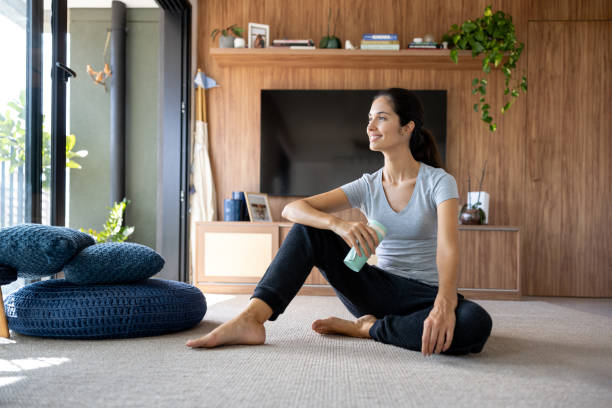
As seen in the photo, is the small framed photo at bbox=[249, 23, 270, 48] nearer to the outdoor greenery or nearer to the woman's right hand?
the outdoor greenery

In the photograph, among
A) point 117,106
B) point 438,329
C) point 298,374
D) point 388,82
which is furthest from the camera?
point 117,106

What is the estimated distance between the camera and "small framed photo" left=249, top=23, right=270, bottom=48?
4.14 meters

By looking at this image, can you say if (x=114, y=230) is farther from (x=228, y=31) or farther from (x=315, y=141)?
(x=228, y=31)

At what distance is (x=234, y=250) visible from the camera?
382cm

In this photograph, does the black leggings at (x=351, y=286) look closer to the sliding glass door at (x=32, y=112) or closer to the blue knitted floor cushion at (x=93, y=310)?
the blue knitted floor cushion at (x=93, y=310)

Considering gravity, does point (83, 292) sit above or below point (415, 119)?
below

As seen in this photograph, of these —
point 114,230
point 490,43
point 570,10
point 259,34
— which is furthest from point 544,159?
point 114,230

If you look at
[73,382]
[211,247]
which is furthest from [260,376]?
[211,247]

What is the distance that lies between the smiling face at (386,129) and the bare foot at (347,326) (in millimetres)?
618

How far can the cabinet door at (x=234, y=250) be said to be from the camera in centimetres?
380

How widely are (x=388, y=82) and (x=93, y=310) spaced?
3139 millimetres

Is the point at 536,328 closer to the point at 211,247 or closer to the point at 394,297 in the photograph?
the point at 394,297

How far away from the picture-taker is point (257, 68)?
14.1 feet

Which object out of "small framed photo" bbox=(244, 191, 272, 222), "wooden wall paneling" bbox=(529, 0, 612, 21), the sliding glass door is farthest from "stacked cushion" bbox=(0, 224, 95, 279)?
"wooden wall paneling" bbox=(529, 0, 612, 21)
